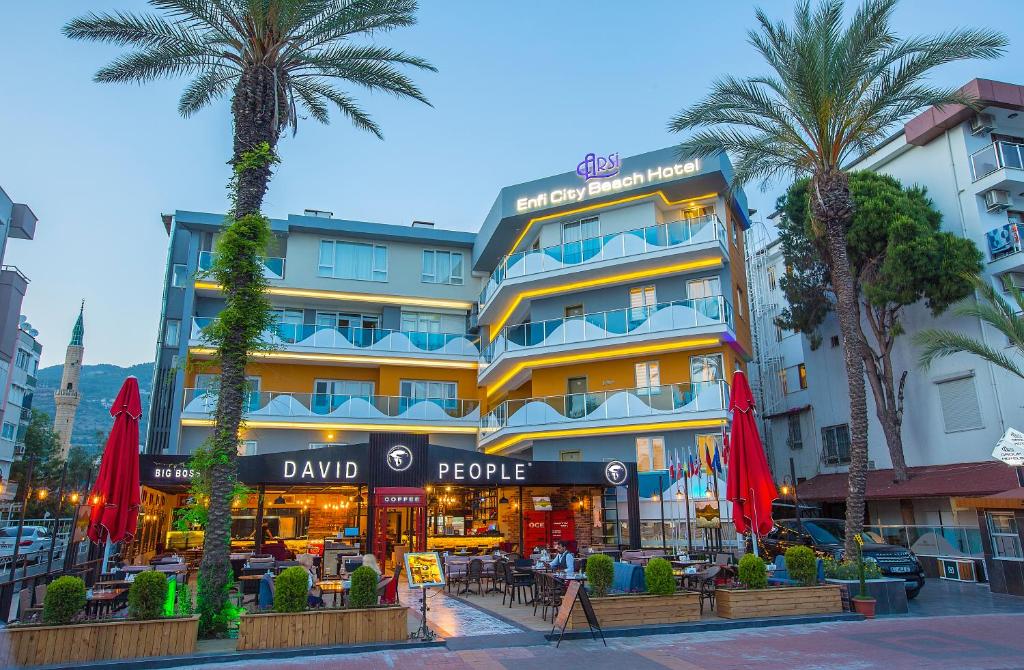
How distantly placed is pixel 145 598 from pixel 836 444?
28.5 meters

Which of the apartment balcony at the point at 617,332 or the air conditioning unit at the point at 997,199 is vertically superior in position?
the air conditioning unit at the point at 997,199

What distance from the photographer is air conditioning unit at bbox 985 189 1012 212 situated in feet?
79.3

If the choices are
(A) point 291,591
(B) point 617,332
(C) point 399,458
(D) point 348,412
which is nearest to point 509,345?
(B) point 617,332

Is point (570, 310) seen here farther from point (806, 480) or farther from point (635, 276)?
point (806, 480)

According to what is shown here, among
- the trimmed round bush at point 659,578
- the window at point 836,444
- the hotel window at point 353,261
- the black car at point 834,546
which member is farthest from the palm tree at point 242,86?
the window at point 836,444

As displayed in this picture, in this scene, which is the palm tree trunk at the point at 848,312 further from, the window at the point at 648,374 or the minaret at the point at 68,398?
the minaret at the point at 68,398

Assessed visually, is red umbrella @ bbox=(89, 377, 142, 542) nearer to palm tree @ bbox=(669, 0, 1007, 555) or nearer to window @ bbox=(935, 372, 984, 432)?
palm tree @ bbox=(669, 0, 1007, 555)

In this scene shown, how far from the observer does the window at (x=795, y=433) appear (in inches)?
1347

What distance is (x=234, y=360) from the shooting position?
12.3m

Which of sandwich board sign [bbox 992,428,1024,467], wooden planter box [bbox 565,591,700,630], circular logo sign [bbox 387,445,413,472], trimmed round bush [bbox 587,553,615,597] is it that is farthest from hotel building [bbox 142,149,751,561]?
sandwich board sign [bbox 992,428,1024,467]

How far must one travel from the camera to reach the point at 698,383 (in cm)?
2603

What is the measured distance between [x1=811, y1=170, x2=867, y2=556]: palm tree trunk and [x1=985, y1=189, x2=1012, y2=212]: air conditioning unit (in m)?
10.1

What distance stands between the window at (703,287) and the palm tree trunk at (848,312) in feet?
30.5

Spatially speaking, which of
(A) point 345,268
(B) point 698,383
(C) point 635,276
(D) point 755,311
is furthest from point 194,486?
(D) point 755,311
